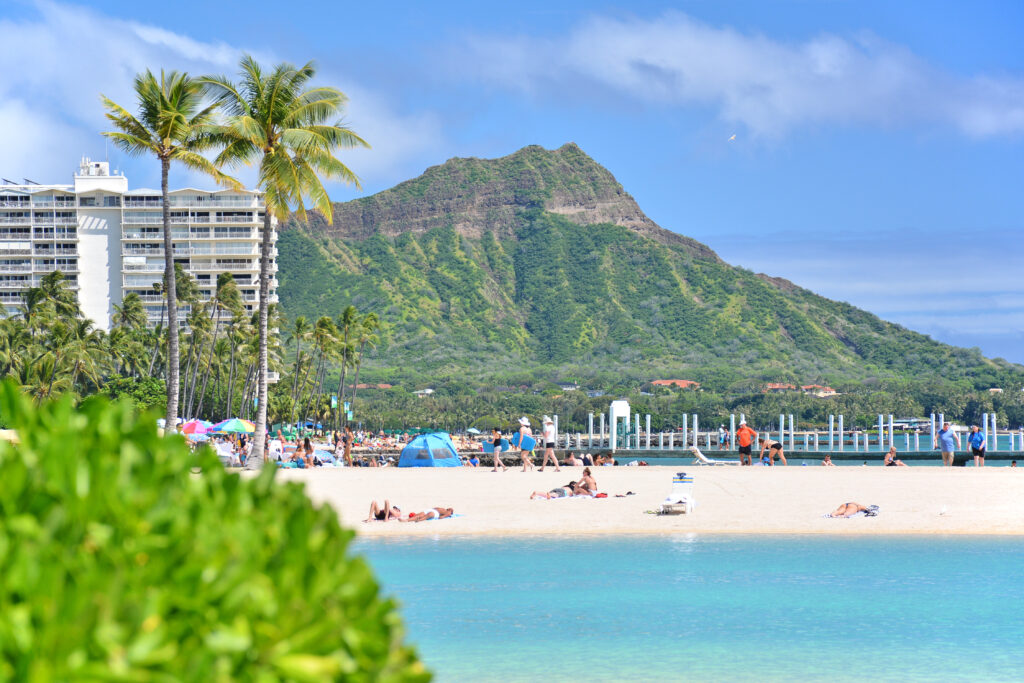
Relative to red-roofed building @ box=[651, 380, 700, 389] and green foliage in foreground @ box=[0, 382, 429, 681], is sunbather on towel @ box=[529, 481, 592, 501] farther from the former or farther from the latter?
red-roofed building @ box=[651, 380, 700, 389]

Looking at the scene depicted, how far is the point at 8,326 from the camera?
241ft

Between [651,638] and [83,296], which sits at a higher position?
[83,296]

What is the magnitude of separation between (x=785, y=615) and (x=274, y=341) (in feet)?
309

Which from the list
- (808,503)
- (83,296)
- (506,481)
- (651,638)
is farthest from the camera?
(83,296)

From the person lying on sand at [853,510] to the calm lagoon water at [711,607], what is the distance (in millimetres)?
2181

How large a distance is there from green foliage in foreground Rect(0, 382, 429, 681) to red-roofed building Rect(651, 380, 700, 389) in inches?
6613

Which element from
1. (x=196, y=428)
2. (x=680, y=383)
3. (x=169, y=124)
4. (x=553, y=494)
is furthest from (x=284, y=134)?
(x=680, y=383)

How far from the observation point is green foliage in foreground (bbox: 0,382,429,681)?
2.76 meters

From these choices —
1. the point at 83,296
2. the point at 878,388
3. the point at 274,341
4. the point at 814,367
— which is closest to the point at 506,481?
the point at 274,341

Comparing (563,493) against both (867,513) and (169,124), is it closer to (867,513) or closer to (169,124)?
(867,513)

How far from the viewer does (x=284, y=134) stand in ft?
99.8

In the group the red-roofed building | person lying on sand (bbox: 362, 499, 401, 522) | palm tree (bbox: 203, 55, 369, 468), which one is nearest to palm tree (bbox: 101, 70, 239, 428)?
palm tree (bbox: 203, 55, 369, 468)

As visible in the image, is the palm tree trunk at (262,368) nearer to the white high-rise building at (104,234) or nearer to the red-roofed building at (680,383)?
the white high-rise building at (104,234)

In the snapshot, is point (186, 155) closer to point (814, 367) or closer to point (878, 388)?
point (878, 388)
